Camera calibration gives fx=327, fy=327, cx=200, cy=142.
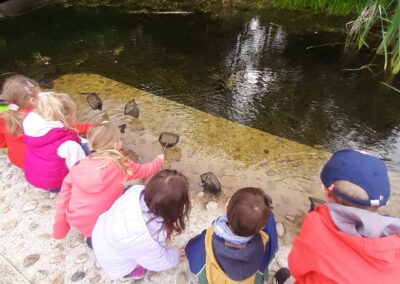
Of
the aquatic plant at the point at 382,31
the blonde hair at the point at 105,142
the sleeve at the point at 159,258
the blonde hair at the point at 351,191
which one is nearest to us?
the blonde hair at the point at 351,191

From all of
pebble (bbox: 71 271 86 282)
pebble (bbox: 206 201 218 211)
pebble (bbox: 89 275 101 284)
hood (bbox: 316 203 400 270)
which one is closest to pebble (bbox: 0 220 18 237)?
pebble (bbox: 71 271 86 282)

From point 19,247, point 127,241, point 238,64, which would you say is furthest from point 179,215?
point 238,64

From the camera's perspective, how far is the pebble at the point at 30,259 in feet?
6.40

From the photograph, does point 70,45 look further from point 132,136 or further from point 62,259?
point 62,259

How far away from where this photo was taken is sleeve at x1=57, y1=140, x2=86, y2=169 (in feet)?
6.62

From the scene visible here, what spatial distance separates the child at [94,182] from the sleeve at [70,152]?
25 cm

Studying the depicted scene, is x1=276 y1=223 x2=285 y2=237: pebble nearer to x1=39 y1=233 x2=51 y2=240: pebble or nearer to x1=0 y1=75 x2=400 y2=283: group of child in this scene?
x1=0 y1=75 x2=400 y2=283: group of child

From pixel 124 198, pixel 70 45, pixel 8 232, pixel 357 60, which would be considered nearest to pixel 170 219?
pixel 124 198

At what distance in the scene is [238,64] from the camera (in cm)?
462

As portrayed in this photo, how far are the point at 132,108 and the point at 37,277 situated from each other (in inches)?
69.1

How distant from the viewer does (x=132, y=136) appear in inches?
117

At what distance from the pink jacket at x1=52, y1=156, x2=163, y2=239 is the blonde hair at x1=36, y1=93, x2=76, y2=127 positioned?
15.5 inches

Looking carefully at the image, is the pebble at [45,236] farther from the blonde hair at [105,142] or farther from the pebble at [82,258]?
the blonde hair at [105,142]

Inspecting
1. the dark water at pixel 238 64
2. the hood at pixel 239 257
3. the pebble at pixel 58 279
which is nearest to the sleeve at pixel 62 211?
the pebble at pixel 58 279
